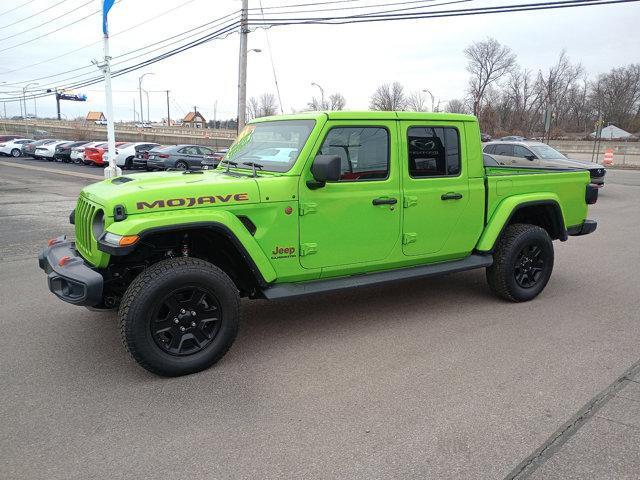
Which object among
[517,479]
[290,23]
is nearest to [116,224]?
[517,479]

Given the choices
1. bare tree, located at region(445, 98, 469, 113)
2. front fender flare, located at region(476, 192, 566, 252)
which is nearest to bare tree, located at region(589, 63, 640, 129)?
bare tree, located at region(445, 98, 469, 113)

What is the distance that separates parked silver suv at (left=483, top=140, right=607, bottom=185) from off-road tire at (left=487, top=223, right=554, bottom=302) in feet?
34.8

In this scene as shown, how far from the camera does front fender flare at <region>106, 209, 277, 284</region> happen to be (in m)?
3.57

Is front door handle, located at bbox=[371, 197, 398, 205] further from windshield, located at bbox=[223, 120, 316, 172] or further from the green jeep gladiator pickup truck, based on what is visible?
windshield, located at bbox=[223, 120, 316, 172]

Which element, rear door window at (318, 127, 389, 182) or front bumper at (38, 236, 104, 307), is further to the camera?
rear door window at (318, 127, 389, 182)

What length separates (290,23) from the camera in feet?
66.2

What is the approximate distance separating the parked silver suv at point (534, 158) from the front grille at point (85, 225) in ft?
46.0

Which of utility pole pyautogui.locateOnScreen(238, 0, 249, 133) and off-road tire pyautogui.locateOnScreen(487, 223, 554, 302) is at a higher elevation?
utility pole pyautogui.locateOnScreen(238, 0, 249, 133)

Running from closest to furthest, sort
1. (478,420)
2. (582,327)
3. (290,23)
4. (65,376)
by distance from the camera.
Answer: (478,420), (65,376), (582,327), (290,23)

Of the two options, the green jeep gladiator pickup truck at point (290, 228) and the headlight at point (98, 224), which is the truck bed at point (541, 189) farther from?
the headlight at point (98, 224)

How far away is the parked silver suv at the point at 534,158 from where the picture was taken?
15.5m

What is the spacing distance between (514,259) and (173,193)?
3.59m

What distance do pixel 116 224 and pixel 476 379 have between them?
280cm

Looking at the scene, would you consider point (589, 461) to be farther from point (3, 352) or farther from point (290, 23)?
point (290, 23)
